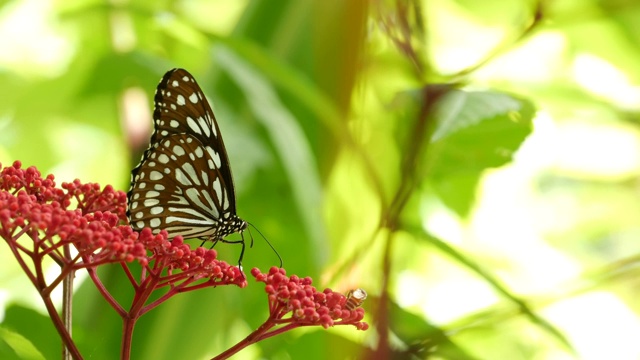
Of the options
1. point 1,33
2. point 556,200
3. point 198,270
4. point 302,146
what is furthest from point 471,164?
point 1,33

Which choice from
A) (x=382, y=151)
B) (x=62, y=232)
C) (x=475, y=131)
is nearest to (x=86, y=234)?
(x=62, y=232)

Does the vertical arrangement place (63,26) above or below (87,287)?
above

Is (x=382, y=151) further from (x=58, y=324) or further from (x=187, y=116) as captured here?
(x=58, y=324)

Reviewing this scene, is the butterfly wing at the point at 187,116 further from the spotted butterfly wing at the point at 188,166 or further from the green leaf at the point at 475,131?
the green leaf at the point at 475,131

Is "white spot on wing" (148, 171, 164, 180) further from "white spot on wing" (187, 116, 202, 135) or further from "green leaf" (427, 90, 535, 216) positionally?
"green leaf" (427, 90, 535, 216)

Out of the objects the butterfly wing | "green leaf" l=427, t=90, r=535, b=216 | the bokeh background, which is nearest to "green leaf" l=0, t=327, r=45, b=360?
the bokeh background

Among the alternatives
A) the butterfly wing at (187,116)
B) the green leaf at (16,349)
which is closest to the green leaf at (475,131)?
the butterfly wing at (187,116)

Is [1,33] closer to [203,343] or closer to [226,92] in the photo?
[226,92]
